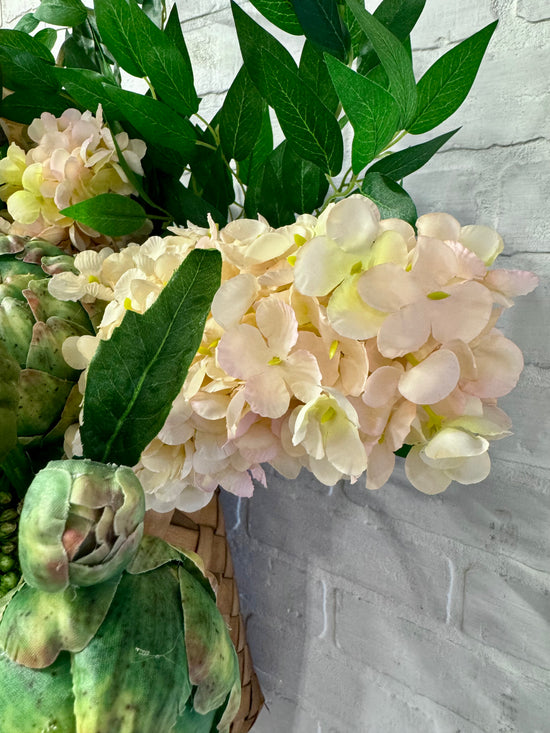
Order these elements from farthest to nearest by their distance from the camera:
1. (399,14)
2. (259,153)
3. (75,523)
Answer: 1. (259,153)
2. (399,14)
3. (75,523)

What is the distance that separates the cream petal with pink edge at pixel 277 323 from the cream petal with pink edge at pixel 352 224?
Result: 44 millimetres

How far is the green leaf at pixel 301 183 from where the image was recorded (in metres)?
0.50

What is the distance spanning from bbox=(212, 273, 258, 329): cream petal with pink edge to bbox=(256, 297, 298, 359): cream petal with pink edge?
0.01 metres

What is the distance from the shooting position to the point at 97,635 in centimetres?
25

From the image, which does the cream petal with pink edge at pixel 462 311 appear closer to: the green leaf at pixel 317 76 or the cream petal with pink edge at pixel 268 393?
the cream petal with pink edge at pixel 268 393

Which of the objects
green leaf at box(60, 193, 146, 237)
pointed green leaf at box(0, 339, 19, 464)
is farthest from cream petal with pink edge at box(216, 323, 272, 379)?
green leaf at box(60, 193, 146, 237)


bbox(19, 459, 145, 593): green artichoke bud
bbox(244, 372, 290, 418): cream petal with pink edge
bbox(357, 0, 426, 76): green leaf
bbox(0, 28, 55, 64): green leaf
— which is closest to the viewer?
bbox(19, 459, 145, 593): green artichoke bud

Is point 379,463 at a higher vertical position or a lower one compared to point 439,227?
lower

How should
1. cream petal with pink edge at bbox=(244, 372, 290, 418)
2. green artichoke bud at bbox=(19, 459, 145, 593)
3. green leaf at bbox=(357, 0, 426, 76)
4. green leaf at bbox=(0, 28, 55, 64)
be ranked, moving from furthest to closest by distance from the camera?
green leaf at bbox=(0, 28, 55, 64) < green leaf at bbox=(357, 0, 426, 76) < cream petal with pink edge at bbox=(244, 372, 290, 418) < green artichoke bud at bbox=(19, 459, 145, 593)

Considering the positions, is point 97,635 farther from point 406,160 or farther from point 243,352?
point 406,160

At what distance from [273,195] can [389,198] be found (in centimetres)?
13

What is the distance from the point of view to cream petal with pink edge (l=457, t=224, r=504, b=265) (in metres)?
0.36

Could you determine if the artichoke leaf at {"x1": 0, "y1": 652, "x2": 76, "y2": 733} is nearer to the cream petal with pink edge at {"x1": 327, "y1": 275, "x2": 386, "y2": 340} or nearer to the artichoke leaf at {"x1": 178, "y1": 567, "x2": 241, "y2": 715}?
the artichoke leaf at {"x1": 178, "y1": 567, "x2": 241, "y2": 715}

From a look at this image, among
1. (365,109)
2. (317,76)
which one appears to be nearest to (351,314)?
(365,109)
